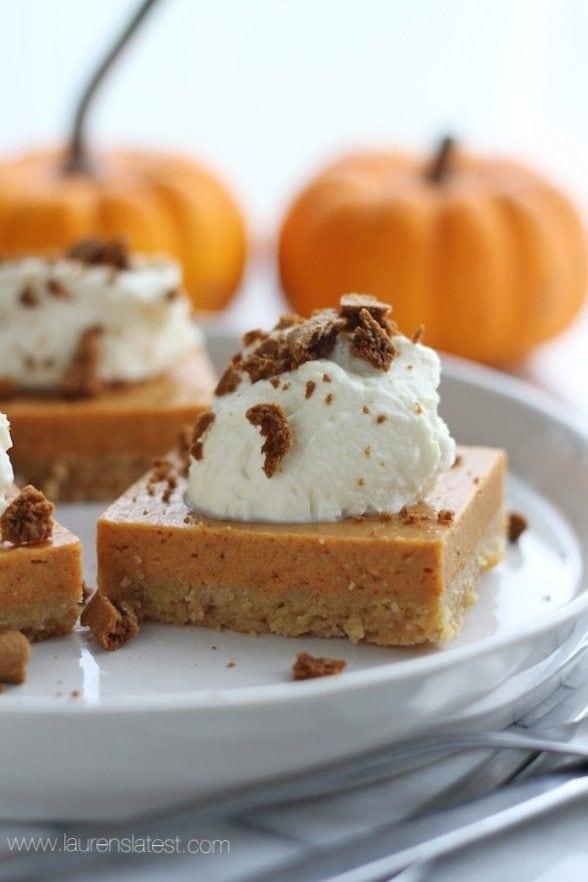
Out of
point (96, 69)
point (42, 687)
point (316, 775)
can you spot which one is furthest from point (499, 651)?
point (96, 69)

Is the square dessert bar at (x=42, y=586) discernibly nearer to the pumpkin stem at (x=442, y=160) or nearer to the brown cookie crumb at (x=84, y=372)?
the brown cookie crumb at (x=84, y=372)

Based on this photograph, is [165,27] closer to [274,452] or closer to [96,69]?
[96,69]

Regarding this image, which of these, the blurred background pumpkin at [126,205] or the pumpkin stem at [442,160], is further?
the pumpkin stem at [442,160]

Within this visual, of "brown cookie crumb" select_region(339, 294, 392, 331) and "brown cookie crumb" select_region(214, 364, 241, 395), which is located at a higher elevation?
"brown cookie crumb" select_region(339, 294, 392, 331)

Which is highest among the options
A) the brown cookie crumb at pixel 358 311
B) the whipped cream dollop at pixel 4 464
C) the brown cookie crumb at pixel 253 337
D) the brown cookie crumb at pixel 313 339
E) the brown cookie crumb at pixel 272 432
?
the brown cookie crumb at pixel 358 311

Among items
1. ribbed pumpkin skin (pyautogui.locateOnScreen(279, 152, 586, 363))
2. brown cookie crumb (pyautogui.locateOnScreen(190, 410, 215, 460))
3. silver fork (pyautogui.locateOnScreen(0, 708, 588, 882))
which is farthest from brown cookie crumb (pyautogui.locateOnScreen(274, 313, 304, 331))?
ribbed pumpkin skin (pyautogui.locateOnScreen(279, 152, 586, 363))

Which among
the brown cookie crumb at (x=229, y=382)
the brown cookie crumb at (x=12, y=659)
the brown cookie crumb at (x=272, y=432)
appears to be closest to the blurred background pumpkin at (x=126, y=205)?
the brown cookie crumb at (x=229, y=382)

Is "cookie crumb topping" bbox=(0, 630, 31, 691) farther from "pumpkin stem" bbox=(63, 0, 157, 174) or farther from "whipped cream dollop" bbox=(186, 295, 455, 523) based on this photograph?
"pumpkin stem" bbox=(63, 0, 157, 174)

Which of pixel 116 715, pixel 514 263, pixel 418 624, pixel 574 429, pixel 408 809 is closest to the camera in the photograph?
pixel 116 715
